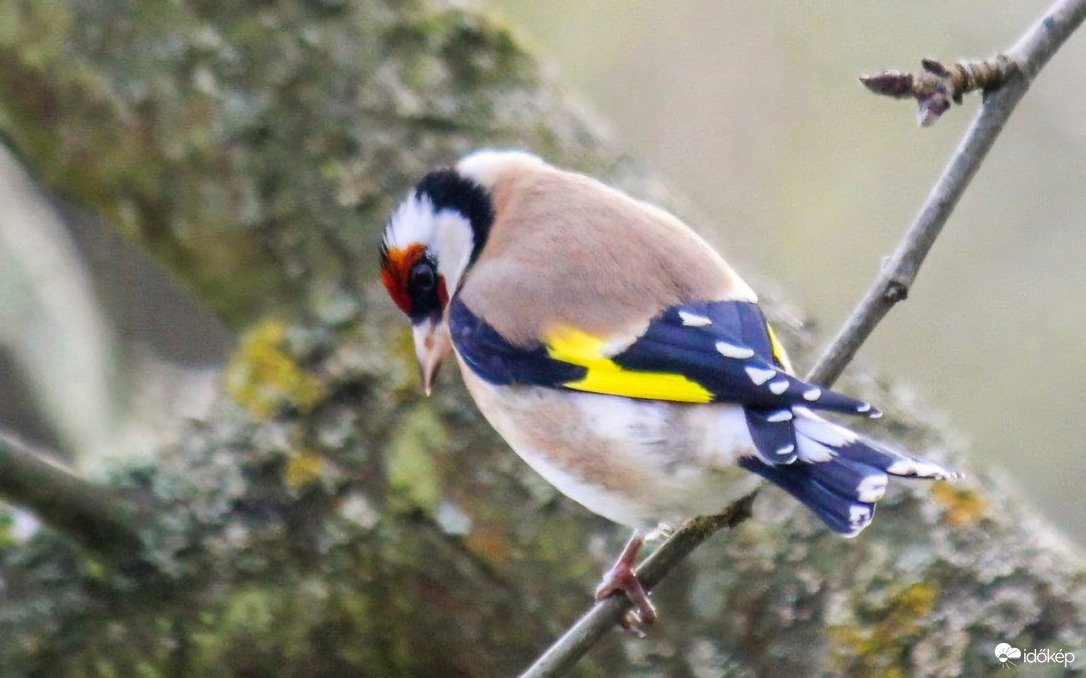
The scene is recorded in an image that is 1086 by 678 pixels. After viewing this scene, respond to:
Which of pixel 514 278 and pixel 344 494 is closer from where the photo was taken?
pixel 514 278

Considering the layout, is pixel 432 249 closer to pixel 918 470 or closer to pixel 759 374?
pixel 759 374

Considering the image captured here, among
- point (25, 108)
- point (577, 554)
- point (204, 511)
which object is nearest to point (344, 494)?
point (204, 511)

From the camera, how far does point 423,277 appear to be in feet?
7.42

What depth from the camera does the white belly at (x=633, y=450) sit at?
1.84 meters

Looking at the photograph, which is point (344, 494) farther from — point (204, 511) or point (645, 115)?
point (645, 115)

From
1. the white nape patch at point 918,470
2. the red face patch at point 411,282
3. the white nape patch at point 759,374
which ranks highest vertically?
the white nape patch at point 918,470

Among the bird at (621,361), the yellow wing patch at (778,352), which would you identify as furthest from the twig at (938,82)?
the yellow wing patch at (778,352)

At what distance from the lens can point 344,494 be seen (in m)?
2.29

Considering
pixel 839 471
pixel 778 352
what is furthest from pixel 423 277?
pixel 839 471

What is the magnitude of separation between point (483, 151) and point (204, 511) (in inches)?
38.0

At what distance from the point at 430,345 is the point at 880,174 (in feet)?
12.9

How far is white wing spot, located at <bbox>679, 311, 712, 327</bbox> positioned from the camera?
6.34ft

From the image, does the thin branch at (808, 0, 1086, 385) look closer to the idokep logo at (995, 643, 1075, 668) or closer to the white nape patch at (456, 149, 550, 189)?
the idokep logo at (995, 643, 1075, 668)

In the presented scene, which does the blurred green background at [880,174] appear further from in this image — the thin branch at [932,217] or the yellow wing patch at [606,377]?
the thin branch at [932,217]
